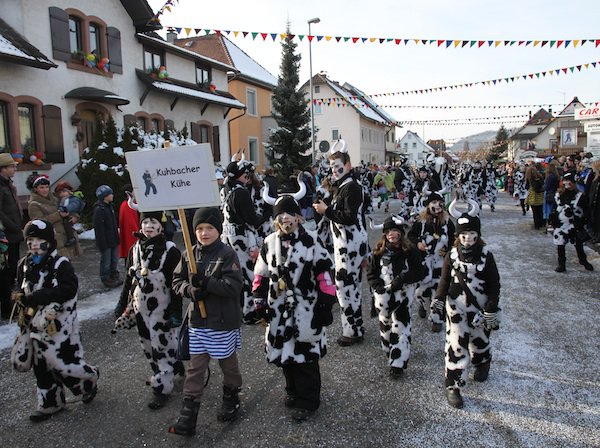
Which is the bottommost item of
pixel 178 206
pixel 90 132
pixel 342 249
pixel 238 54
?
pixel 342 249

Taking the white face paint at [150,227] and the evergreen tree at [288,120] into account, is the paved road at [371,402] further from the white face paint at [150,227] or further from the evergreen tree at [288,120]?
the evergreen tree at [288,120]

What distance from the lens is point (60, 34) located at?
14.1 m

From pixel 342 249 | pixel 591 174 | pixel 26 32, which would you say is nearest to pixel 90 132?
pixel 26 32

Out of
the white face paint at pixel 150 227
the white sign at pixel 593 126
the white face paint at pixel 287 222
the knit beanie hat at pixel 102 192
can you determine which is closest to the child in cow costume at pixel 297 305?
the white face paint at pixel 287 222

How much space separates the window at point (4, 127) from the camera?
1258cm

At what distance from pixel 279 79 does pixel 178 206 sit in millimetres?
24630

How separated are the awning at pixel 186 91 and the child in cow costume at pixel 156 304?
1475 centimetres

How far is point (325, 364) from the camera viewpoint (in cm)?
467

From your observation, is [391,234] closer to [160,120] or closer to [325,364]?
[325,364]

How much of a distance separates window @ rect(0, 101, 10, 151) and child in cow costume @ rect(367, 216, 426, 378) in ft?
39.4

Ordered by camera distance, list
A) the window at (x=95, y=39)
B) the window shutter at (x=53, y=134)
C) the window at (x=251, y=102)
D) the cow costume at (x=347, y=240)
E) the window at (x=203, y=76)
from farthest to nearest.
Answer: the window at (x=251, y=102), the window at (x=203, y=76), the window at (x=95, y=39), the window shutter at (x=53, y=134), the cow costume at (x=347, y=240)

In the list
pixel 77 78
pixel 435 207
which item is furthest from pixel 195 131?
pixel 435 207

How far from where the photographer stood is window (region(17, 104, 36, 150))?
518 inches

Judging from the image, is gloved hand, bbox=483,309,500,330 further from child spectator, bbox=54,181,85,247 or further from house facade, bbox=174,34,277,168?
house facade, bbox=174,34,277,168
